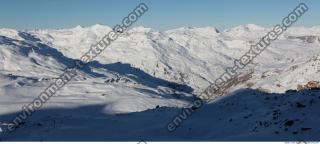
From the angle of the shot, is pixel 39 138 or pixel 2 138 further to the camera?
pixel 2 138

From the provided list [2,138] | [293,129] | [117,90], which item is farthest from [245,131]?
[117,90]

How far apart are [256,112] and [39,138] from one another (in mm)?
17439

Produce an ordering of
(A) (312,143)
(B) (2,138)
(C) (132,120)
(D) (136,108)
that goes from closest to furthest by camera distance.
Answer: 1. (A) (312,143)
2. (B) (2,138)
3. (C) (132,120)
4. (D) (136,108)

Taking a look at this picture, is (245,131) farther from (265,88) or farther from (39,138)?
(265,88)

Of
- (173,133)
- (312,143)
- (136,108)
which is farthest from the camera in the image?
(136,108)

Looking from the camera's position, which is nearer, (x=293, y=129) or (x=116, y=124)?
(x=293, y=129)

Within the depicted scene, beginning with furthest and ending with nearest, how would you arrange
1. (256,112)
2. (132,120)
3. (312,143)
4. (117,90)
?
(117,90)
(132,120)
(256,112)
(312,143)

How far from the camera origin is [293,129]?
27953 millimetres

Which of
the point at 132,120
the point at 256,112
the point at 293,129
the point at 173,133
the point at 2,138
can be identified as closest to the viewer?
the point at 293,129

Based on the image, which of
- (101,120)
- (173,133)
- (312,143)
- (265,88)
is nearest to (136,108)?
(265,88)

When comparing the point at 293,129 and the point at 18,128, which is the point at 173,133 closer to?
the point at 293,129

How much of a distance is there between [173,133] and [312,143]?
44.9 ft

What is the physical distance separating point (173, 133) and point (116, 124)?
279 inches

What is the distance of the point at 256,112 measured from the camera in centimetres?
3694
